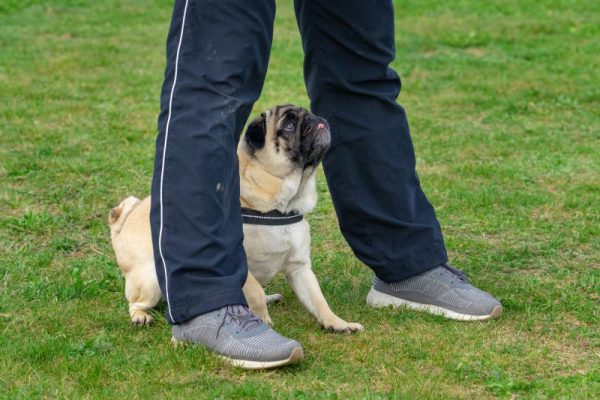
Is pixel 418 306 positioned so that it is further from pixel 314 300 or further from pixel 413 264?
pixel 314 300

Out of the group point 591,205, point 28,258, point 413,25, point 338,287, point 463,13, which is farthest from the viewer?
point 463,13

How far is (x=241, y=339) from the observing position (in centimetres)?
312

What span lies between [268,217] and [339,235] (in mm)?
1242

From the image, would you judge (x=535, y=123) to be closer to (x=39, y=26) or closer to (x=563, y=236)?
(x=563, y=236)

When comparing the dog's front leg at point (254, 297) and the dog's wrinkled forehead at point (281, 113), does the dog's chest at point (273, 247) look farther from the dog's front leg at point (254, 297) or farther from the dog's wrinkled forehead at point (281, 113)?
the dog's wrinkled forehead at point (281, 113)

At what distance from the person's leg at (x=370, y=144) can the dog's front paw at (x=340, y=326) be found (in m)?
0.36

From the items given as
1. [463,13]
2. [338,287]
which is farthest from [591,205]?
[463,13]

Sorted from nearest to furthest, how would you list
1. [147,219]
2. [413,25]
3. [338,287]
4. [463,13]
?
[147,219] < [338,287] < [413,25] < [463,13]

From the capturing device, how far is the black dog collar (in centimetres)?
367

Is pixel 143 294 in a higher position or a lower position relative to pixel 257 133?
lower

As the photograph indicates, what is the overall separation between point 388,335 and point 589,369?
674 mm

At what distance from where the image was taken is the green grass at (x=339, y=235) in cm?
312

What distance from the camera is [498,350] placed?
3367mm

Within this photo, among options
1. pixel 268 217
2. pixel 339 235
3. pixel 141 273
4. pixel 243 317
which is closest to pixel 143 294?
pixel 141 273
